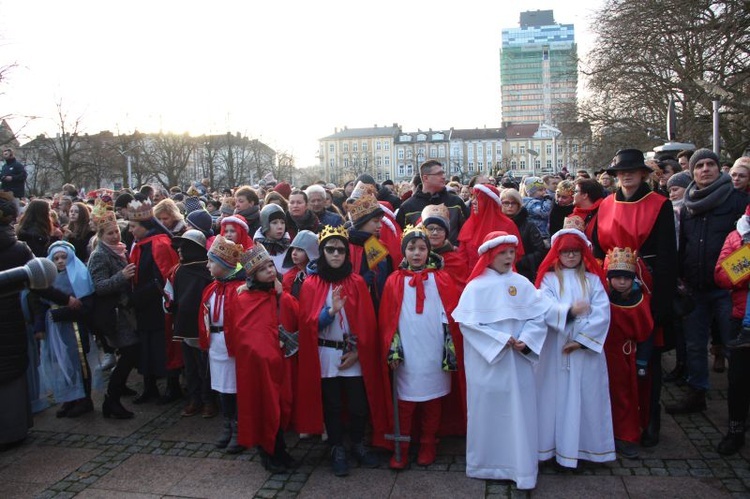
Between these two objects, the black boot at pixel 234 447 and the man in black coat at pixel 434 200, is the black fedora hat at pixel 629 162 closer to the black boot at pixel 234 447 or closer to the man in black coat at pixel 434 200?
the man in black coat at pixel 434 200

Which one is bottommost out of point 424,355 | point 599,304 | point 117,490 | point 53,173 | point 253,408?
point 117,490

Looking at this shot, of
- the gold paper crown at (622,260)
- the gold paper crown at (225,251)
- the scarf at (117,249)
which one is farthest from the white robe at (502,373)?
the scarf at (117,249)

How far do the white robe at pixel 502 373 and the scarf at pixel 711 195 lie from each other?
6.73ft

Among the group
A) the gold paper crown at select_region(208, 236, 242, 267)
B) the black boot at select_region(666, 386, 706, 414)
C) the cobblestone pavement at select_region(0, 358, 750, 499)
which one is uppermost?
the gold paper crown at select_region(208, 236, 242, 267)

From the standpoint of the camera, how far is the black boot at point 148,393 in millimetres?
6457

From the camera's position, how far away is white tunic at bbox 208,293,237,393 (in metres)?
5.09

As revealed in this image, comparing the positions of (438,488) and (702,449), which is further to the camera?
(702,449)

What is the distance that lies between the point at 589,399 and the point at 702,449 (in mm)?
1119

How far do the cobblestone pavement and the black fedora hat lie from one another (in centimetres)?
230

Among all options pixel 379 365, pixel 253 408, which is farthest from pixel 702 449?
pixel 253 408

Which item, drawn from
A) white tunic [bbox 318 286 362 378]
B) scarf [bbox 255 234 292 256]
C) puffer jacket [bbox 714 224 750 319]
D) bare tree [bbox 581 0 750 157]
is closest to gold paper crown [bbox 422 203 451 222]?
white tunic [bbox 318 286 362 378]

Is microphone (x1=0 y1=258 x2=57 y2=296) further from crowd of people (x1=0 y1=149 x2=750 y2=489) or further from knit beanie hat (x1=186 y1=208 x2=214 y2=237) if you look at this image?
knit beanie hat (x1=186 y1=208 x2=214 y2=237)

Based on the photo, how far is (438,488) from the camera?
13.9 ft

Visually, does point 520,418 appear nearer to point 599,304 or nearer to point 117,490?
point 599,304
